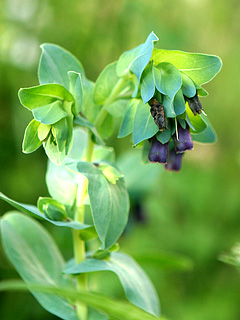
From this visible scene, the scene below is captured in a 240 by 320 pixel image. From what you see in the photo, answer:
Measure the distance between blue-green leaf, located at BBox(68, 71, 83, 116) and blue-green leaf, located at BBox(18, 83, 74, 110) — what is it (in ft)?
0.06

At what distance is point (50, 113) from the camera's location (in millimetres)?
634

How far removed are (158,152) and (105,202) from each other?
0.38 ft

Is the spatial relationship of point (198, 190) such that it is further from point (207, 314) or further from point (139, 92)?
point (139, 92)

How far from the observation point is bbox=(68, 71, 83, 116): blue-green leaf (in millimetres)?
633

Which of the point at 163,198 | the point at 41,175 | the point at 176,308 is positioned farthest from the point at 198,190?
the point at 41,175

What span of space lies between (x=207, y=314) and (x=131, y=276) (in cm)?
80

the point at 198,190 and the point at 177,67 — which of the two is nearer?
the point at 177,67

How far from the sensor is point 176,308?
58.6 inches

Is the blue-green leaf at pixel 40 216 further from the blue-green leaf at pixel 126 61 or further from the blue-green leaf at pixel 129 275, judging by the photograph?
the blue-green leaf at pixel 126 61

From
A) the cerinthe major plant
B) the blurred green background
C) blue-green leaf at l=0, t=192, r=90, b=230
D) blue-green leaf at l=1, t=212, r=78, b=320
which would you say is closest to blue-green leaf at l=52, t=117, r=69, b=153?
the cerinthe major plant

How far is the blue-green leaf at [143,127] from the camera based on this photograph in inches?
24.0

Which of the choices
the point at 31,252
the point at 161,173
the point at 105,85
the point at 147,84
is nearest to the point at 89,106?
the point at 105,85

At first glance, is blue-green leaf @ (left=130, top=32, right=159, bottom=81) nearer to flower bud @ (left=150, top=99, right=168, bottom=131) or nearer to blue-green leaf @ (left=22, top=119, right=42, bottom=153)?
flower bud @ (left=150, top=99, right=168, bottom=131)

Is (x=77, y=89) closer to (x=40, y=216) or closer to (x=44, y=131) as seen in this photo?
(x=44, y=131)
